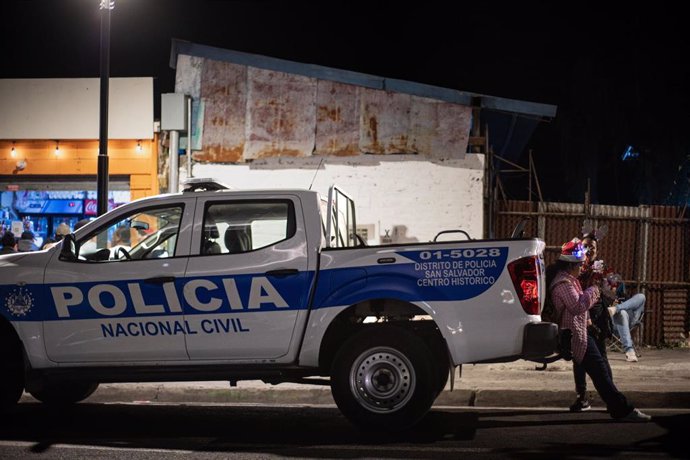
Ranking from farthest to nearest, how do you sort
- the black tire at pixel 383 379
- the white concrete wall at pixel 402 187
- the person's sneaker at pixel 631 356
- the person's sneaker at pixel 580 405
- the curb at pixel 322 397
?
1. the white concrete wall at pixel 402 187
2. the person's sneaker at pixel 631 356
3. the curb at pixel 322 397
4. the person's sneaker at pixel 580 405
5. the black tire at pixel 383 379

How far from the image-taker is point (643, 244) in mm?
13922

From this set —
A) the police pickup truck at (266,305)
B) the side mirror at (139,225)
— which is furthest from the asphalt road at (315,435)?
the side mirror at (139,225)

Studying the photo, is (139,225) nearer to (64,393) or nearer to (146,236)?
(146,236)

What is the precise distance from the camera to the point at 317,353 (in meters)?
7.10

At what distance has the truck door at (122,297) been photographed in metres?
7.29

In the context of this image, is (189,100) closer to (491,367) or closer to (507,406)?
(491,367)

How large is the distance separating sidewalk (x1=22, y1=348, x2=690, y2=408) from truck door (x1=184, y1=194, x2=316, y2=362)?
2.33m

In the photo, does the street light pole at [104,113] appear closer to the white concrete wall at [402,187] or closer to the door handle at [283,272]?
the white concrete wall at [402,187]

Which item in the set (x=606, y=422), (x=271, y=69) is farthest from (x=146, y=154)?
(x=606, y=422)

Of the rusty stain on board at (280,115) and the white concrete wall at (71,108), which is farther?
the white concrete wall at (71,108)

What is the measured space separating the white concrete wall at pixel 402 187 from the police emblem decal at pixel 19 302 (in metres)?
6.87

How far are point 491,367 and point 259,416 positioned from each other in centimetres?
422

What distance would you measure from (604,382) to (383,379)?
2.18 metres

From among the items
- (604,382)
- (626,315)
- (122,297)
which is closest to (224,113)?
(626,315)
